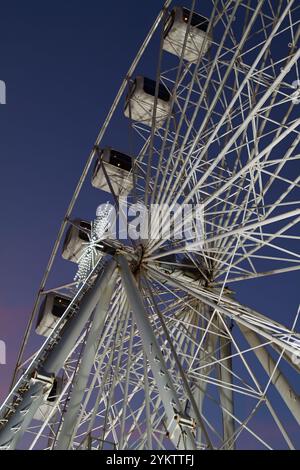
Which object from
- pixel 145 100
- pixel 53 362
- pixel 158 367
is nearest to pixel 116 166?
pixel 145 100

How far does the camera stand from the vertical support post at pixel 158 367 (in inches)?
449

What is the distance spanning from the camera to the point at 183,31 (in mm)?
19188

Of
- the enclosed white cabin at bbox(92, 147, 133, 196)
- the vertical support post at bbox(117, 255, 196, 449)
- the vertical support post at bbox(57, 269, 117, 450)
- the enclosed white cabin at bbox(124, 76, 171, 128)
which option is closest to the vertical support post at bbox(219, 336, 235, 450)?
the vertical support post at bbox(117, 255, 196, 449)

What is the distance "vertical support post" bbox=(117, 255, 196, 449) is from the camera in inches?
449

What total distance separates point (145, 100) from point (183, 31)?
214 cm

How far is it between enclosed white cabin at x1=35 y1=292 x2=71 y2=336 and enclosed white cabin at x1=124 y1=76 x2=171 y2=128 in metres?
5.47

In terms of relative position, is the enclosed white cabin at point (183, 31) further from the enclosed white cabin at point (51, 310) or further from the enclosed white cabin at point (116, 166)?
the enclosed white cabin at point (51, 310)

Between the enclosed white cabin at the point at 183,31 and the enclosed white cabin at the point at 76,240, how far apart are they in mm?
5398

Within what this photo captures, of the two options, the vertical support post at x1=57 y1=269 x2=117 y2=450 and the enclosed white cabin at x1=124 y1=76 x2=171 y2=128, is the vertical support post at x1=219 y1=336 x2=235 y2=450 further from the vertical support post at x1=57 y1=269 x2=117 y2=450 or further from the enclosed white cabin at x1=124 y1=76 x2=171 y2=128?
the enclosed white cabin at x1=124 y1=76 x2=171 y2=128

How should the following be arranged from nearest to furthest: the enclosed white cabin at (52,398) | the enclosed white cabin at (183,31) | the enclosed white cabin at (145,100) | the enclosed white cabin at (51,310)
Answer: the enclosed white cabin at (52,398) → the enclosed white cabin at (183,31) → the enclosed white cabin at (145,100) → the enclosed white cabin at (51,310)

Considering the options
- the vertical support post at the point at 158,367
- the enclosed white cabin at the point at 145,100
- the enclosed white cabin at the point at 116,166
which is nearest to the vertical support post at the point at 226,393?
the vertical support post at the point at 158,367

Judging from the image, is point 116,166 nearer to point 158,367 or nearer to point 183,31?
point 183,31

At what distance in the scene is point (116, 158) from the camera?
19.9m
